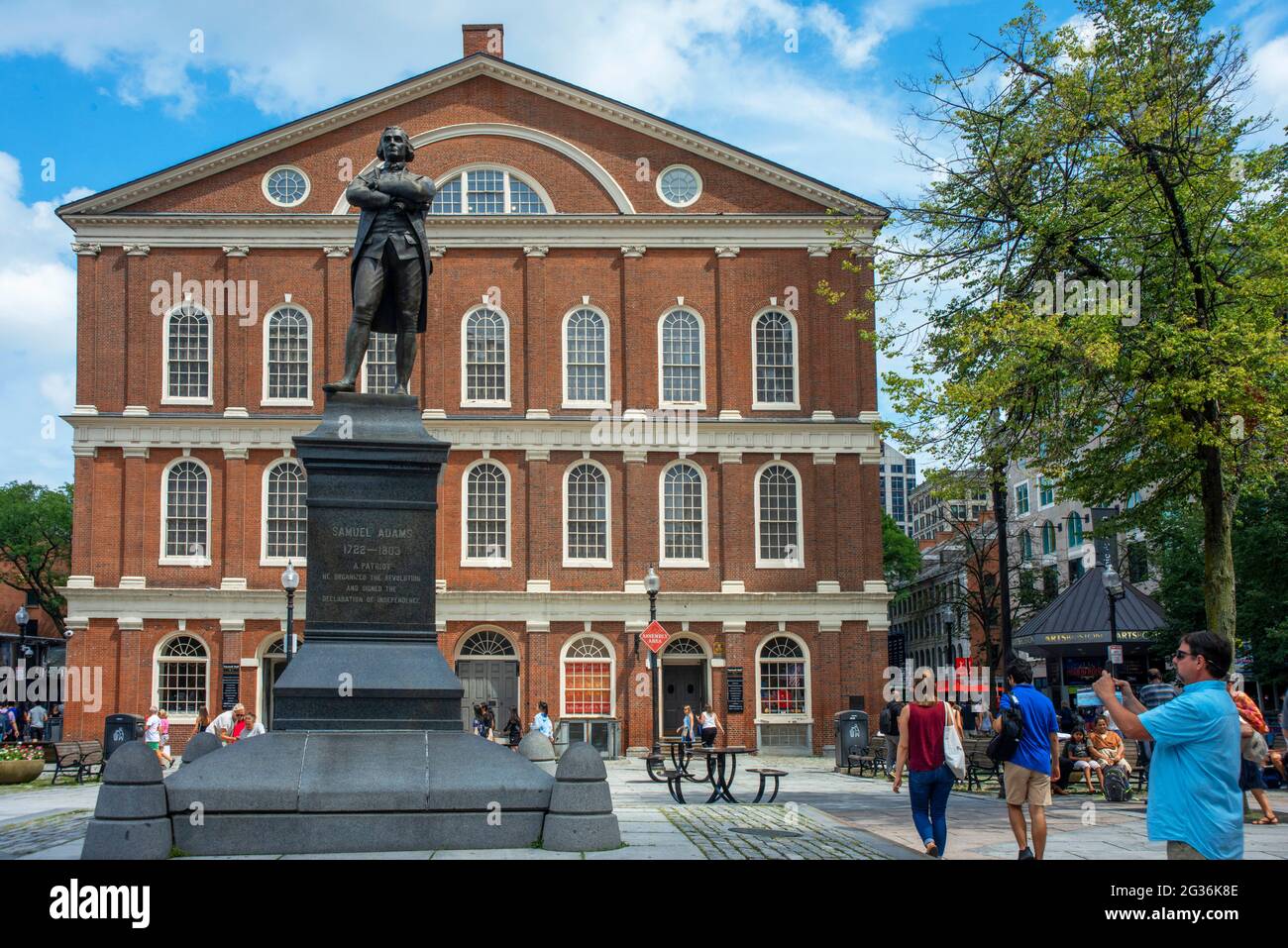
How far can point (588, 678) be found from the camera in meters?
40.0

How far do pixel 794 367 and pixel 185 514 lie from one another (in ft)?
63.9

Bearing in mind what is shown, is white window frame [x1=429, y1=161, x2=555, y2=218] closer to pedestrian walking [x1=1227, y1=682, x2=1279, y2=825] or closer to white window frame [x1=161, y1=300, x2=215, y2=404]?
white window frame [x1=161, y1=300, x2=215, y2=404]

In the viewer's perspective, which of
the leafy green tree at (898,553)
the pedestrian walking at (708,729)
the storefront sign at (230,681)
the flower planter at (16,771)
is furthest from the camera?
the leafy green tree at (898,553)

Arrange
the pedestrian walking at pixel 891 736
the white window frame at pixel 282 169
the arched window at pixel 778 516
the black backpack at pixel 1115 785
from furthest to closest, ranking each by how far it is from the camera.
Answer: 1. the white window frame at pixel 282 169
2. the arched window at pixel 778 516
3. the pedestrian walking at pixel 891 736
4. the black backpack at pixel 1115 785

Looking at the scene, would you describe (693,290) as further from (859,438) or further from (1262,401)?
(1262,401)

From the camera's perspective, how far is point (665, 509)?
134ft

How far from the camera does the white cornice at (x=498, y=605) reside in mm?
39688

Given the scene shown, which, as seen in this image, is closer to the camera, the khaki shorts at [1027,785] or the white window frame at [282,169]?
→ the khaki shorts at [1027,785]

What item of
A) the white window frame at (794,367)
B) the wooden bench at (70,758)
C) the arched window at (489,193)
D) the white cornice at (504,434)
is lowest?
the wooden bench at (70,758)

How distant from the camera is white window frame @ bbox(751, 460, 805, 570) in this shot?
40.6 metres

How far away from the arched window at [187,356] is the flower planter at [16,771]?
53.6 ft

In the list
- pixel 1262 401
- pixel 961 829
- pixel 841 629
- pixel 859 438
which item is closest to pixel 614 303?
pixel 859 438

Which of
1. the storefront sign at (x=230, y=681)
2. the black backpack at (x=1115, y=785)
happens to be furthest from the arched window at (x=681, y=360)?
the black backpack at (x=1115, y=785)

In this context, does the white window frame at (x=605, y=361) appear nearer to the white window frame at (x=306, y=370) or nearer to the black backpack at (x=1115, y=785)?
the white window frame at (x=306, y=370)
